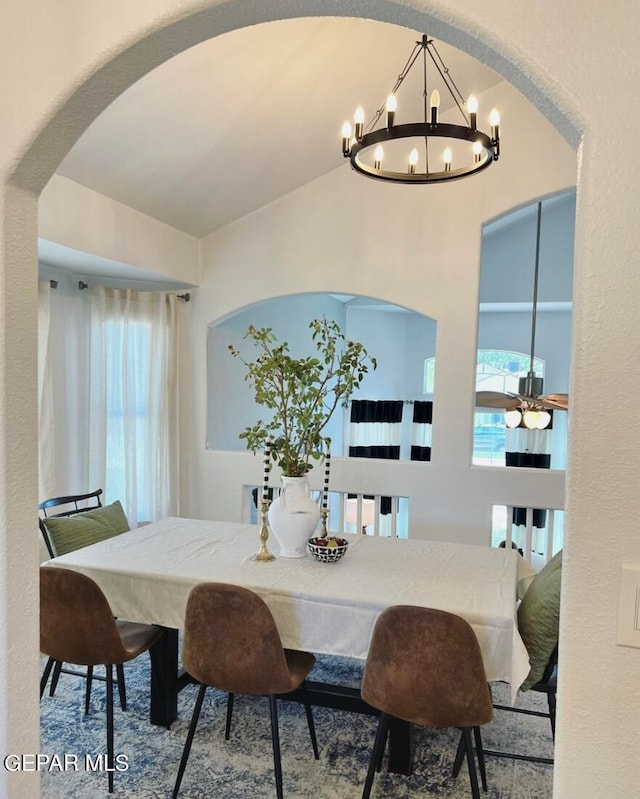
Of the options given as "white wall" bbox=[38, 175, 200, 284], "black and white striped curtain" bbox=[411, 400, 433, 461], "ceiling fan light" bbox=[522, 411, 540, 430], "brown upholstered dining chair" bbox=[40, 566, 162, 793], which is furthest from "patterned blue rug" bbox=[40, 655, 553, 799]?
"black and white striped curtain" bbox=[411, 400, 433, 461]

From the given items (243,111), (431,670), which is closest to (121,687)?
(431,670)

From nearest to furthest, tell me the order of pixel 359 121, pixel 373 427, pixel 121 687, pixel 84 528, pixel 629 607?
pixel 629 607 < pixel 359 121 < pixel 121 687 < pixel 84 528 < pixel 373 427

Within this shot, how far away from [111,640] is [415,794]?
125 cm

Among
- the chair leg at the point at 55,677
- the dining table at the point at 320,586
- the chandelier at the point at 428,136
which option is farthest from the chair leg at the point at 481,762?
the chandelier at the point at 428,136

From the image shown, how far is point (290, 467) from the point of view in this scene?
8.15 feet

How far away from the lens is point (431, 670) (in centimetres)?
184

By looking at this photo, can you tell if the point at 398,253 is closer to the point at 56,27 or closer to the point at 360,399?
the point at 56,27

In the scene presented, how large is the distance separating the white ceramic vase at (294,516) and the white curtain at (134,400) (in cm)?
197

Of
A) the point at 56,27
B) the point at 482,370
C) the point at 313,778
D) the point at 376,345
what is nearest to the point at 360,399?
the point at 376,345

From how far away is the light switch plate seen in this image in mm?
875

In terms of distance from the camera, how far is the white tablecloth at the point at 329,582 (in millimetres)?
2002

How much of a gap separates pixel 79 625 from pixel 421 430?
575cm

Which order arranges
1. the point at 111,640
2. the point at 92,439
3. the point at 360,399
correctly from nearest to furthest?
the point at 111,640 → the point at 92,439 → the point at 360,399

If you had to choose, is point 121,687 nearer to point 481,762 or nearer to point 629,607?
point 481,762
